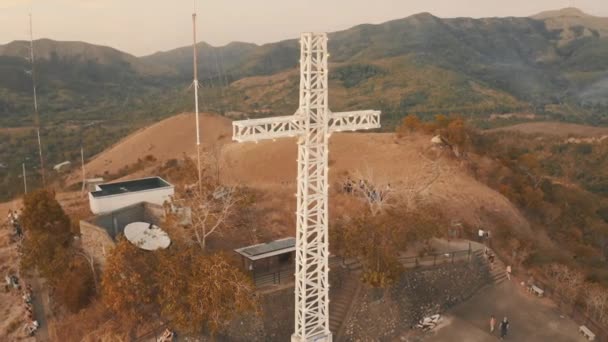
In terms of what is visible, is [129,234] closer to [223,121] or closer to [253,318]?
[253,318]

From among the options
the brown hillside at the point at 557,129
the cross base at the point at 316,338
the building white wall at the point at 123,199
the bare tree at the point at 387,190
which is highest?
the building white wall at the point at 123,199

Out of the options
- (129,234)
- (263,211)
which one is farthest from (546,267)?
(129,234)

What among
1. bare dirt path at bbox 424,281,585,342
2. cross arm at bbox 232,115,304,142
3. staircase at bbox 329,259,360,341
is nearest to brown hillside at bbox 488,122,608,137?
bare dirt path at bbox 424,281,585,342

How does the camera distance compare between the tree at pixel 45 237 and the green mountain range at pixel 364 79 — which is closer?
the tree at pixel 45 237

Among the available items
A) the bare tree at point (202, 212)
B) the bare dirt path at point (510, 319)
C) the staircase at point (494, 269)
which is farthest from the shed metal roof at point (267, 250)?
the staircase at point (494, 269)

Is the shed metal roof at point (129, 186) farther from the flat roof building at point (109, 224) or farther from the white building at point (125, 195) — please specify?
the flat roof building at point (109, 224)

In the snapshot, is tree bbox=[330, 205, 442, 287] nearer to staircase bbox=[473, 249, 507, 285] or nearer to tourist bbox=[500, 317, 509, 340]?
staircase bbox=[473, 249, 507, 285]

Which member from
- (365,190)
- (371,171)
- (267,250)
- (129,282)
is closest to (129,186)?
(267,250)
